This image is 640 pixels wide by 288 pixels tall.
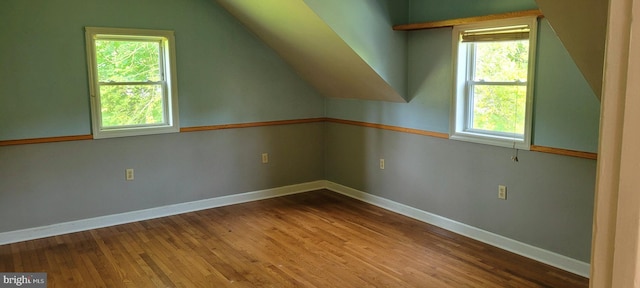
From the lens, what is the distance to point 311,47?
175 inches

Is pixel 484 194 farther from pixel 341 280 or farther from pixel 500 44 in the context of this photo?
pixel 341 280

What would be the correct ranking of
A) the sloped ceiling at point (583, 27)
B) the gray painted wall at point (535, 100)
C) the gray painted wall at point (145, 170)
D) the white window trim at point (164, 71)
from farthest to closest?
1. the white window trim at point (164, 71)
2. the gray painted wall at point (145, 170)
3. the gray painted wall at point (535, 100)
4. the sloped ceiling at point (583, 27)

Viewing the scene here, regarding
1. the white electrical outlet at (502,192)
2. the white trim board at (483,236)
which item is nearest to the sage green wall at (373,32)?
the white trim board at (483,236)

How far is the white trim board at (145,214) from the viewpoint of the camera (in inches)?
157

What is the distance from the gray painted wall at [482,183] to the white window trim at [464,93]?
0.22 ft

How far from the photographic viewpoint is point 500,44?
3.69 meters

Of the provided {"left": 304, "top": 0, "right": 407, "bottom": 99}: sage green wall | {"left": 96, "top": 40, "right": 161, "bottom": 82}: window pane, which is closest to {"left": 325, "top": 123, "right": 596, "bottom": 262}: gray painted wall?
{"left": 304, "top": 0, "right": 407, "bottom": 99}: sage green wall

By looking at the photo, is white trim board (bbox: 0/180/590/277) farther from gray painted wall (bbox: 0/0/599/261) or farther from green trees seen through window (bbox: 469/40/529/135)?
green trees seen through window (bbox: 469/40/529/135)

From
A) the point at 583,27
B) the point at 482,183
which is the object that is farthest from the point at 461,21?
the point at 583,27

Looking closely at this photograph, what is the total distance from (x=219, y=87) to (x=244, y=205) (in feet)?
4.10

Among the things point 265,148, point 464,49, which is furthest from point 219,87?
point 464,49

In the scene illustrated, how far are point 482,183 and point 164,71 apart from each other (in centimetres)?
303

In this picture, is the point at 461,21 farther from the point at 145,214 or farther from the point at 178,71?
the point at 145,214

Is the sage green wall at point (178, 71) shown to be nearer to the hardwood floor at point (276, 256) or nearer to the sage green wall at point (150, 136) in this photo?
the sage green wall at point (150, 136)
